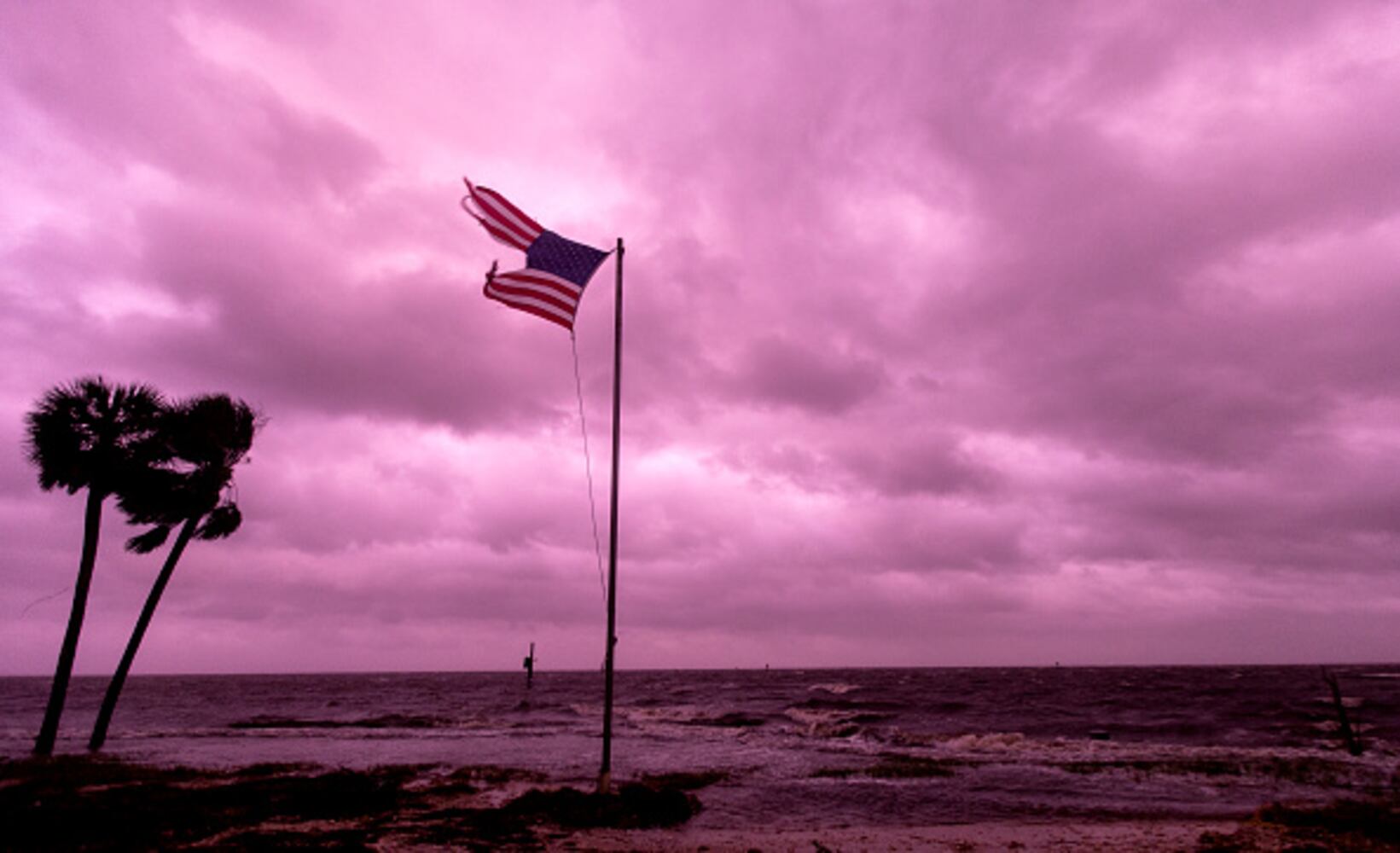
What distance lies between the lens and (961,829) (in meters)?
15.1

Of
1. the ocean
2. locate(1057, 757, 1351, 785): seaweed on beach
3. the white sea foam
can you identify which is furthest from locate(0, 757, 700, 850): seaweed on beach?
the white sea foam

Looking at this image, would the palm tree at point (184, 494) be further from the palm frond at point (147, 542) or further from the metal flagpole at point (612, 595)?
the metal flagpole at point (612, 595)

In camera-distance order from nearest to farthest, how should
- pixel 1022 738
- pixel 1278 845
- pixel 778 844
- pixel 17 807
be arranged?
pixel 1278 845
pixel 778 844
pixel 17 807
pixel 1022 738

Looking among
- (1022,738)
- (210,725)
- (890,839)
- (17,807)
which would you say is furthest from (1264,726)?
(210,725)

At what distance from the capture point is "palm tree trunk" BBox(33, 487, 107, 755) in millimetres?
23750

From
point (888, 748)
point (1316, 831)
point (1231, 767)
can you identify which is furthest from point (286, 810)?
point (1231, 767)

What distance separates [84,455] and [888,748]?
30392 millimetres

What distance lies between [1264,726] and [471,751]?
125ft

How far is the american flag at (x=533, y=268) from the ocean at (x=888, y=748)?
34.8 feet

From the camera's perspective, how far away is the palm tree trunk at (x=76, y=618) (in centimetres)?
2375

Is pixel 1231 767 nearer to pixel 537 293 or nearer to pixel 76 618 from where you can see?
pixel 537 293

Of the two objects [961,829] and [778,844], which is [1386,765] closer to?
[961,829]

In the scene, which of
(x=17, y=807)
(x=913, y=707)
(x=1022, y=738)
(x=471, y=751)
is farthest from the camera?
(x=913, y=707)

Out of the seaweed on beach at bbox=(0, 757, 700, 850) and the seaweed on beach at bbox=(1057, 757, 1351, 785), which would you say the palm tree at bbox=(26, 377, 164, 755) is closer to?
the seaweed on beach at bbox=(0, 757, 700, 850)
